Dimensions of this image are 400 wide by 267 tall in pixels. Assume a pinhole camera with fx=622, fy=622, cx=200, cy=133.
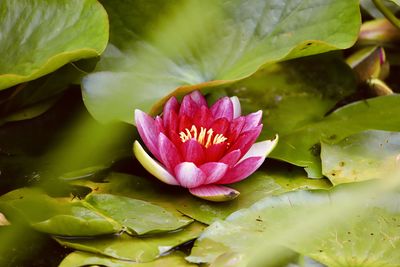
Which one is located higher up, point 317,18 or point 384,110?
point 317,18

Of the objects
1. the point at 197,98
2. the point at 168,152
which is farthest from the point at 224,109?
the point at 168,152

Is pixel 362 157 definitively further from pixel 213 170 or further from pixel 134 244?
pixel 134 244

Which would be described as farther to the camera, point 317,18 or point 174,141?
point 317,18

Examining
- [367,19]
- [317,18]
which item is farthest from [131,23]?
[367,19]

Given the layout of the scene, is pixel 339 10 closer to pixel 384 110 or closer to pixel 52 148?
pixel 384 110

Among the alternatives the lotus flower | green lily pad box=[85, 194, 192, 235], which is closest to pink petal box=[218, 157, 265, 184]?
the lotus flower

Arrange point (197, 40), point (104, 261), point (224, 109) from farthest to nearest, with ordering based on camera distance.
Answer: point (197, 40)
point (224, 109)
point (104, 261)
